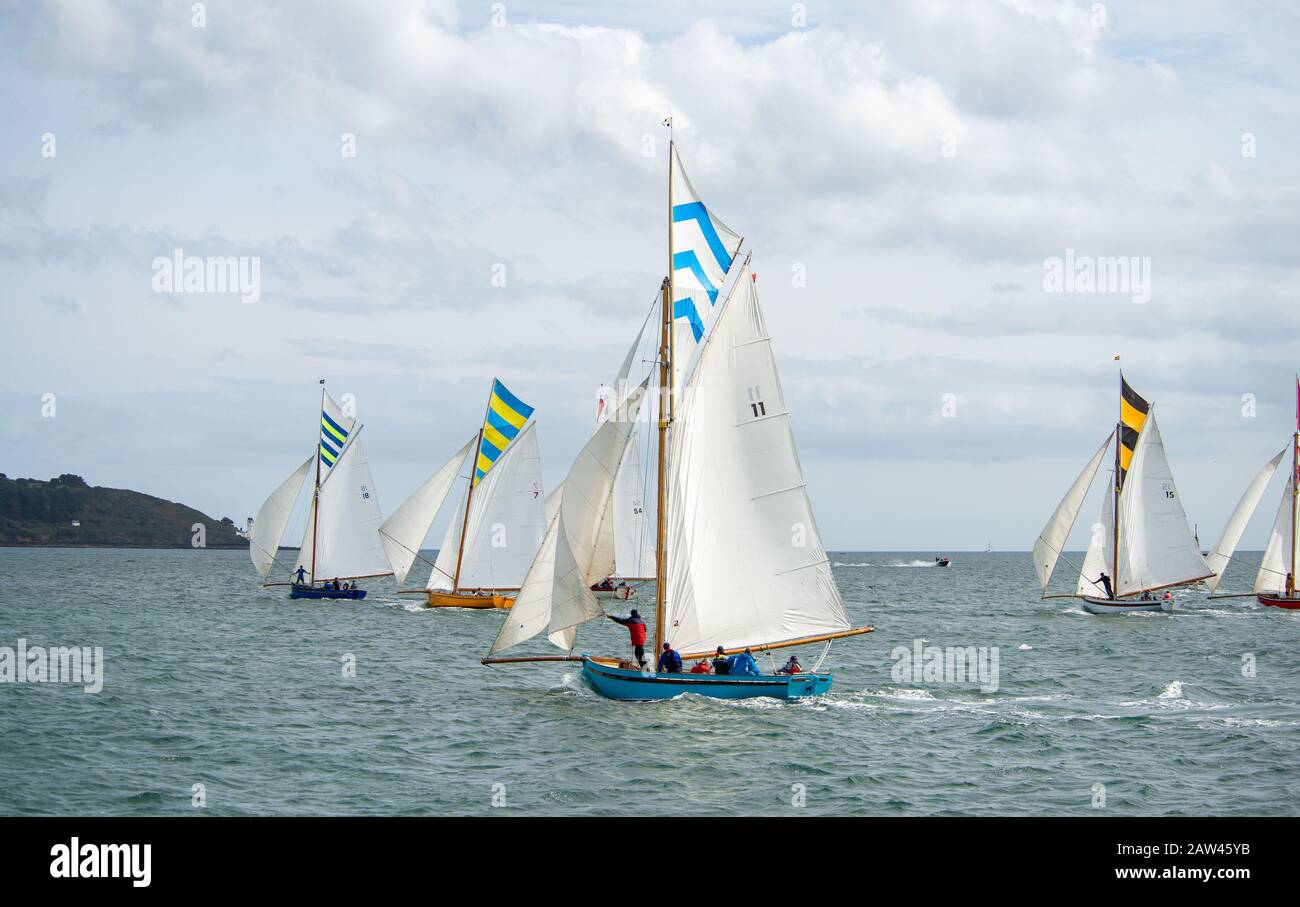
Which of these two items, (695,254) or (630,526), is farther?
(630,526)

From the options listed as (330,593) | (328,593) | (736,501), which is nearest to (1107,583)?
(330,593)

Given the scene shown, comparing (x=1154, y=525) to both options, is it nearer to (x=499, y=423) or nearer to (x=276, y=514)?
(x=499, y=423)

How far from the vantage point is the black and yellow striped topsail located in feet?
223

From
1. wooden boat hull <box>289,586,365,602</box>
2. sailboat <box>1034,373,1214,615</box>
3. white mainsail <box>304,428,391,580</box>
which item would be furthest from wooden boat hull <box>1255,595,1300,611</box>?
wooden boat hull <box>289,586,365,602</box>

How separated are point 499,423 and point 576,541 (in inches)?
1417

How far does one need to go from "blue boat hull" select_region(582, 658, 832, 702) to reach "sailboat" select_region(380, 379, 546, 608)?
114ft

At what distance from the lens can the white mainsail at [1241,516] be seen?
237ft

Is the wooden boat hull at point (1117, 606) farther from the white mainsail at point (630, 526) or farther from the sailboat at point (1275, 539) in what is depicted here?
the white mainsail at point (630, 526)

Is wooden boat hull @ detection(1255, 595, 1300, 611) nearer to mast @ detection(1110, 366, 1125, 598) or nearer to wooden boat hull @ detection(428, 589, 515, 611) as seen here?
mast @ detection(1110, 366, 1125, 598)

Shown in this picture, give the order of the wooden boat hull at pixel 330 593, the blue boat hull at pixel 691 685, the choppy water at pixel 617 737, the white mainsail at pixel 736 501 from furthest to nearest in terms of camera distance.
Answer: the wooden boat hull at pixel 330 593 < the white mainsail at pixel 736 501 < the blue boat hull at pixel 691 685 < the choppy water at pixel 617 737

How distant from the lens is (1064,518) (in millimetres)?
69688

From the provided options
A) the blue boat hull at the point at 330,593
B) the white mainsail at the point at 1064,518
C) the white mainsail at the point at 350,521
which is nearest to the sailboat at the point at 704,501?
the white mainsail at the point at 1064,518

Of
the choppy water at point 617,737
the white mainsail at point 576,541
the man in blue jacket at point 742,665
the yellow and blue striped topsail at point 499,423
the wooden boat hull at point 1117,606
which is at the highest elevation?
the yellow and blue striped topsail at point 499,423
